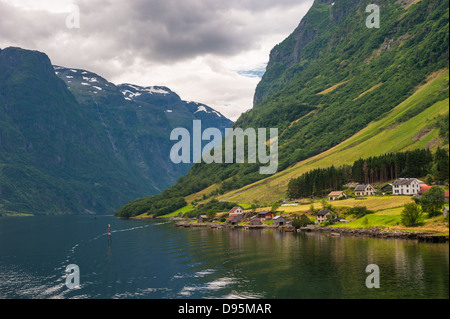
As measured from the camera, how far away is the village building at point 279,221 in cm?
18688

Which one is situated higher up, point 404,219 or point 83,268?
point 404,219

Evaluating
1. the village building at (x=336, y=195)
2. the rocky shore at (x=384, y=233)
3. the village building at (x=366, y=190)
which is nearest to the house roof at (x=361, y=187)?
the village building at (x=366, y=190)

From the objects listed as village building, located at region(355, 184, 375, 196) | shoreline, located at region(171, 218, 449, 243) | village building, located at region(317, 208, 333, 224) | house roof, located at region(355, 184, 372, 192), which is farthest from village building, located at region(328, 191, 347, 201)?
shoreline, located at region(171, 218, 449, 243)

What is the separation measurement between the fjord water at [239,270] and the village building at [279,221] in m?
55.9

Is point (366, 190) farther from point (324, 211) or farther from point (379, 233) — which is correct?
point (379, 233)

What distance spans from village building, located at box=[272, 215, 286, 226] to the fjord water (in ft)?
183

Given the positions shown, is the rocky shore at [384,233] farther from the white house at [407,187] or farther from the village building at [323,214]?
the white house at [407,187]

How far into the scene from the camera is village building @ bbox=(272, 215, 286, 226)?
186875 millimetres

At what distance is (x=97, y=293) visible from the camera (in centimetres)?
7194

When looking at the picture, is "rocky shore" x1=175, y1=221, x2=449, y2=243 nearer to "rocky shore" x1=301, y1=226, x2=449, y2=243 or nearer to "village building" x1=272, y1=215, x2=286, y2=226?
"rocky shore" x1=301, y1=226, x2=449, y2=243
